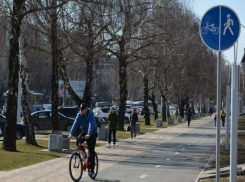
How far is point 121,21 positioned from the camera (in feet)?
87.9

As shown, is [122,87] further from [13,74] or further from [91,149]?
[91,149]

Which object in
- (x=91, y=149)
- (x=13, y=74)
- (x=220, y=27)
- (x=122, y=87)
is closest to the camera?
(x=220, y=27)

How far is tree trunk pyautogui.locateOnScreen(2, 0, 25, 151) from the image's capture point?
18.5m

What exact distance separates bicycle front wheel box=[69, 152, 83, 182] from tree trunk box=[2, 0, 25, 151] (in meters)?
6.86

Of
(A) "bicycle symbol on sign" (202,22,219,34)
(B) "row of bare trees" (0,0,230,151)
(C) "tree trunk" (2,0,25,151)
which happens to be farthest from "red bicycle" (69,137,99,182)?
(C) "tree trunk" (2,0,25,151)

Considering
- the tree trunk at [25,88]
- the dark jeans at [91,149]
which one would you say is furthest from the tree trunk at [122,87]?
the dark jeans at [91,149]

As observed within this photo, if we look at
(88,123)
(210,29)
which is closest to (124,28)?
(88,123)

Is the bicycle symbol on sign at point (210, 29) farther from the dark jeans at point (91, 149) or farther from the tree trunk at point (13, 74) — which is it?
the tree trunk at point (13, 74)

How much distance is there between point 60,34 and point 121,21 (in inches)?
164

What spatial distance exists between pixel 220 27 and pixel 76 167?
577cm

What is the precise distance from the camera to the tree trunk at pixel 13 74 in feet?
60.8

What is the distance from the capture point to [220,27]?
8.16 m

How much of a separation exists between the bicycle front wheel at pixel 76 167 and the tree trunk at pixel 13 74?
6.86m

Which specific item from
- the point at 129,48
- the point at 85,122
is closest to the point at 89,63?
the point at 129,48
